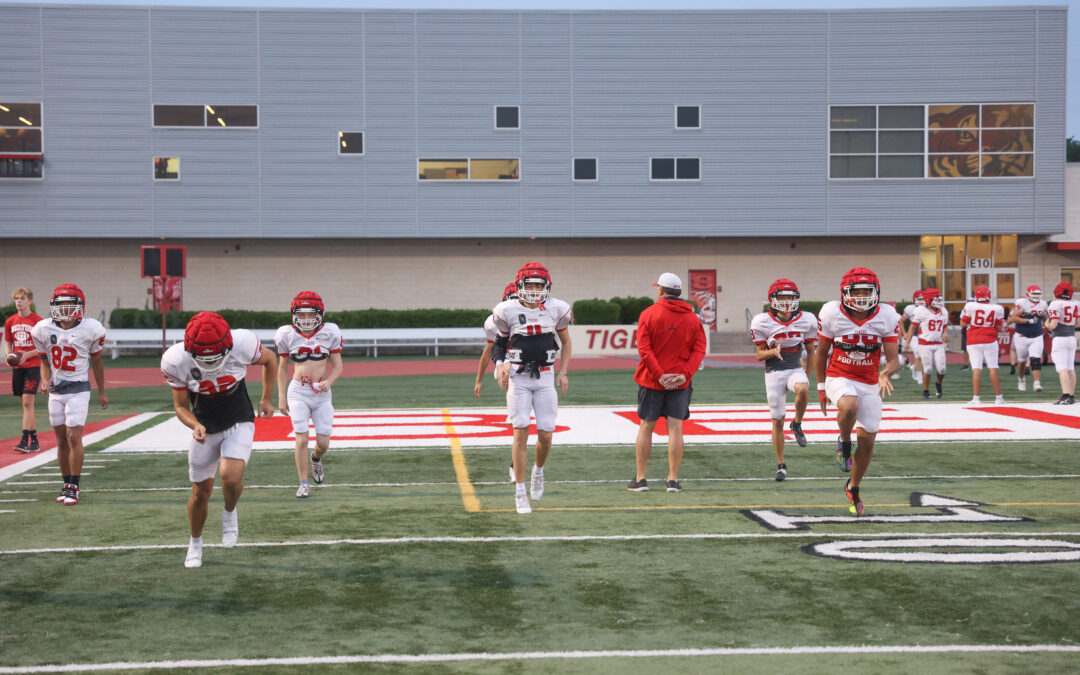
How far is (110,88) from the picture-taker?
1523 inches

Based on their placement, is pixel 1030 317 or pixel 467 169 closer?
pixel 1030 317

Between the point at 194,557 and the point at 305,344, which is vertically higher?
the point at 305,344

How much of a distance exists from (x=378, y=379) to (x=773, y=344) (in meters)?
16.7

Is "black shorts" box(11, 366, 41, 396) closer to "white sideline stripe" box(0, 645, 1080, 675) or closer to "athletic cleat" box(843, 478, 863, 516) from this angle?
"white sideline stripe" box(0, 645, 1080, 675)

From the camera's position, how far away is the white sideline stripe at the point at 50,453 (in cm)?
1204

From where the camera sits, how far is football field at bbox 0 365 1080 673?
18.0 feet

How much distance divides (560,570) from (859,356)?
334cm

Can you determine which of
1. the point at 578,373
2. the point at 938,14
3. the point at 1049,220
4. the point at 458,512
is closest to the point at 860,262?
the point at 1049,220

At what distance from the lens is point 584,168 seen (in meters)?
39.9

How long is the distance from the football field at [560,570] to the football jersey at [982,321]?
21.9 feet

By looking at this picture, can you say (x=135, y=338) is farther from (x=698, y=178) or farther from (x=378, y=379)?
(x=698, y=178)

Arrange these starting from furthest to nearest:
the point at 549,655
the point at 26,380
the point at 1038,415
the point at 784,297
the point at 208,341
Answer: the point at 1038,415, the point at 26,380, the point at 784,297, the point at 208,341, the point at 549,655

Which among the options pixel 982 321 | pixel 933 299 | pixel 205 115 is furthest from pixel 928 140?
pixel 205 115

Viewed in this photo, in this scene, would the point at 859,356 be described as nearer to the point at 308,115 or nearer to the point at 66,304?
the point at 66,304
